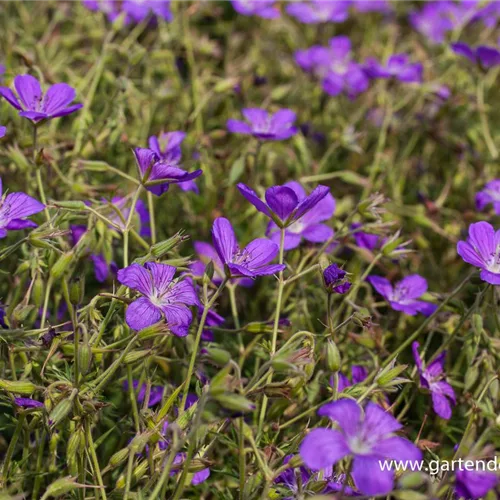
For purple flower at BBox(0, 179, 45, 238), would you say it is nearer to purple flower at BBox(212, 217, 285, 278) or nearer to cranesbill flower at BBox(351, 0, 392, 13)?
purple flower at BBox(212, 217, 285, 278)

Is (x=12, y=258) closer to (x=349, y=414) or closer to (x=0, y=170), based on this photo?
(x=0, y=170)

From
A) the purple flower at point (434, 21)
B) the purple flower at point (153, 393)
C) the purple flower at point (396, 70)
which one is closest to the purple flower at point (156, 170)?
the purple flower at point (153, 393)

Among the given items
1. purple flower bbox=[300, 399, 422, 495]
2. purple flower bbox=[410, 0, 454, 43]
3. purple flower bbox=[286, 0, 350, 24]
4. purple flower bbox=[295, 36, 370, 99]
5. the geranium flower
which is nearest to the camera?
purple flower bbox=[300, 399, 422, 495]

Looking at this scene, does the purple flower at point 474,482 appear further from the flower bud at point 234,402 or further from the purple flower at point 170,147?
the purple flower at point 170,147

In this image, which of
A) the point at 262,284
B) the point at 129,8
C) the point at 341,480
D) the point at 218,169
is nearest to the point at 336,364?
the point at 341,480

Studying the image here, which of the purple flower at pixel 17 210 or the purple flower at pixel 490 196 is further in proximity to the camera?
the purple flower at pixel 490 196

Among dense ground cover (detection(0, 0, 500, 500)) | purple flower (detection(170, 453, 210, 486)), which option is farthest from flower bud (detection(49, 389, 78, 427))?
purple flower (detection(170, 453, 210, 486))
